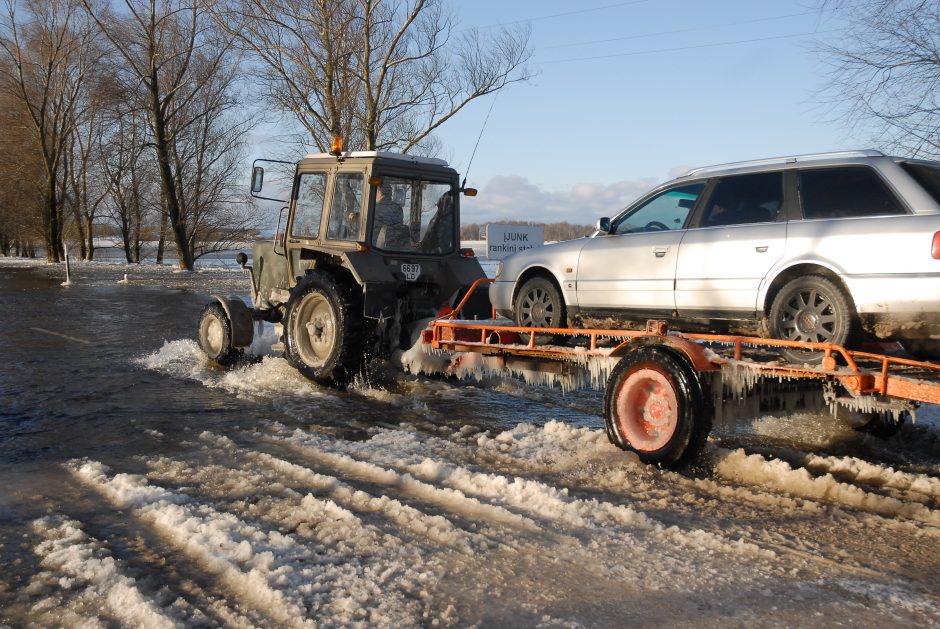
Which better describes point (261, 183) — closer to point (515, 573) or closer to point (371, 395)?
point (371, 395)

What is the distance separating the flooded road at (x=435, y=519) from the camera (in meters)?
3.53

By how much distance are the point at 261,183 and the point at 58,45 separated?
123 feet

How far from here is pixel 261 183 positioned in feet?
30.6

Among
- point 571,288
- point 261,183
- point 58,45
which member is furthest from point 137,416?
point 58,45

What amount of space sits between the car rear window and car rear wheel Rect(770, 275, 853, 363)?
34.2 inches

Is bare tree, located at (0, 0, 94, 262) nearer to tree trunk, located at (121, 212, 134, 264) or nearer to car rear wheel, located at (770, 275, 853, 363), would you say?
tree trunk, located at (121, 212, 134, 264)

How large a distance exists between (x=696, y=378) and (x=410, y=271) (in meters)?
4.45

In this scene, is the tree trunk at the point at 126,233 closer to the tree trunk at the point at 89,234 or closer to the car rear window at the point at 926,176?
the tree trunk at the point at 89,234

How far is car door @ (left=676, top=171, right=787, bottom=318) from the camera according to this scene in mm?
5820

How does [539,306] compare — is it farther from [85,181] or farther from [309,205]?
[85,181]

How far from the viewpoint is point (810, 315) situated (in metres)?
5.52

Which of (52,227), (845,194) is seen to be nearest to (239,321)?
(845,194)

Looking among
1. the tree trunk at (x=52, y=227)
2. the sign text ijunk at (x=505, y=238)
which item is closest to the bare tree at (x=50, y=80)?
the tree trunk at (x=52, y=227)

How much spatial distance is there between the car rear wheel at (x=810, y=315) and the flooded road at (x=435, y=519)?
2.94ft
